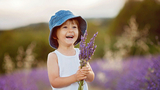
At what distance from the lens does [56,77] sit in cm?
171

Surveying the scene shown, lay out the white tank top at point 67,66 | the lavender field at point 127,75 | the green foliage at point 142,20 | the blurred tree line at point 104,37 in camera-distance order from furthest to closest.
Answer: the green foliage at point 142,20 < the blurred tree line at point 104,37 < the lavender field at point 127,75 < the white tank top at point 67,66

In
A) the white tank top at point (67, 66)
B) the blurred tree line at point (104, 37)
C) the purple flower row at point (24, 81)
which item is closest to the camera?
the white tank top at point (67, 66)

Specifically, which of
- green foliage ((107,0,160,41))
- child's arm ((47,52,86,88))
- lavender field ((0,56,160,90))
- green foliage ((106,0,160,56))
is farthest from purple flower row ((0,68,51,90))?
green foliage ((107,0,160,41))

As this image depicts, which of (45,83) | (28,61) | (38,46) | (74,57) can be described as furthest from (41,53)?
(74,57)

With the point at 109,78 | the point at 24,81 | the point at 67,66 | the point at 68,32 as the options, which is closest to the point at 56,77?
the point at 67,66

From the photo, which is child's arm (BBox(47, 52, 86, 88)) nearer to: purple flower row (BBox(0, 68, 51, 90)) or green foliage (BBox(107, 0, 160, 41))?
purple flower row (BBox(0, 68, 51, 90))

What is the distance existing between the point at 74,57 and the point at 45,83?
3.56 meters

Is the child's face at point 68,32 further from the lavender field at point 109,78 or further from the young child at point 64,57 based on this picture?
the lavender field at point 109,78

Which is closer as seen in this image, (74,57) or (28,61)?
(74,57)

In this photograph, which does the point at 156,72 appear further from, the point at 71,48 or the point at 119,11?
the point at 119,11

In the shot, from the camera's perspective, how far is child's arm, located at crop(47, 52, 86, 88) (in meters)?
1.60

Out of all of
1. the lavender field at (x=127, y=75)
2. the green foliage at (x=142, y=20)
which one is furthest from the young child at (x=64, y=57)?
the green foliage at (x=142, y=20)

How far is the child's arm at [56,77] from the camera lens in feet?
5.25

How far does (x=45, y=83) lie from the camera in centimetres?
515
